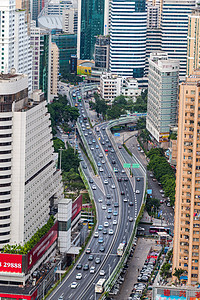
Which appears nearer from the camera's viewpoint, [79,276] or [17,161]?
[17,161]

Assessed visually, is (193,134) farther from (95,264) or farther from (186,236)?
(95,264)

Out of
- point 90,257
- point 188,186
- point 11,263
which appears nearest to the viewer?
point 188,186

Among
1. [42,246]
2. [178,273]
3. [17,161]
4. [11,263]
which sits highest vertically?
[17,161]

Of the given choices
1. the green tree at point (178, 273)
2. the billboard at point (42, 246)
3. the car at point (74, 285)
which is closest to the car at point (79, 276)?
the car at point (74, 285)

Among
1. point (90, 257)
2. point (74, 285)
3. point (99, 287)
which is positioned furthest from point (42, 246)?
point (90, 257)

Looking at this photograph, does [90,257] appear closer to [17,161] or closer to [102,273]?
[102,273]

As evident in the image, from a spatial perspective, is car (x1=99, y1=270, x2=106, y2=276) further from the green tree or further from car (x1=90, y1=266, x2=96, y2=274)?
the green tree

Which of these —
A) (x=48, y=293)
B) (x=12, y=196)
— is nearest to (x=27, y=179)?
(x=12, y=196)

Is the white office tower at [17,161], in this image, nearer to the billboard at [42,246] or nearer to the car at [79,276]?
the billboard at [42,246]
